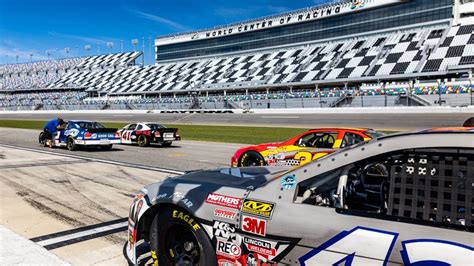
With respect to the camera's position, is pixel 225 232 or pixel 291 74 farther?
pixel 291 74

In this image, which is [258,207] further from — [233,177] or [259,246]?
[233,177]

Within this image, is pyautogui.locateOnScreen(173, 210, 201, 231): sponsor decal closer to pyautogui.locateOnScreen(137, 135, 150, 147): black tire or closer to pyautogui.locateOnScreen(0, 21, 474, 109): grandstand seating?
pyautogui.locateOnScreen(137, 135, 150, 147): black tire

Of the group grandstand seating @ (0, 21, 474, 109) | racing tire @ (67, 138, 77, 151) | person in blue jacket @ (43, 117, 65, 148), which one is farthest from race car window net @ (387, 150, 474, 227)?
grandstand seating @ (0, 21, 474, 109)

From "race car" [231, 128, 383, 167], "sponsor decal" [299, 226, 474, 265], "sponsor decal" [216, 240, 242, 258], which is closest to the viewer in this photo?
"sponsor decal" [299, 226, 474, 265]

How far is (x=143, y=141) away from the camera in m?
17.1

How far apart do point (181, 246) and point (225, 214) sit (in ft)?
2.01

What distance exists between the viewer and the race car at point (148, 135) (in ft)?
55.0

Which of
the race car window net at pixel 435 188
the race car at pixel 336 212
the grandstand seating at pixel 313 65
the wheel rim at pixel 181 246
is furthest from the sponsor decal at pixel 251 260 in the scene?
the grandstand seating at pixel 313 65

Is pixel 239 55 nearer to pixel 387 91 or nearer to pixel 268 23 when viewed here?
pixel 268 23

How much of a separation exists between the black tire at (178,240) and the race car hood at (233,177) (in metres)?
0.35

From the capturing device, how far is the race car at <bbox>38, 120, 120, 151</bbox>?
48.1ft

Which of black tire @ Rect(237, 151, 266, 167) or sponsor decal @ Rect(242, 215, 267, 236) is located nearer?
sponsor decal @ Rect(242, 215, 267, 236)

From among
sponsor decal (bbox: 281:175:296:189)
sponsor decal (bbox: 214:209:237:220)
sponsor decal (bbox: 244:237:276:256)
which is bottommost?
sponsor decal (bbox: 244:237:276:256)

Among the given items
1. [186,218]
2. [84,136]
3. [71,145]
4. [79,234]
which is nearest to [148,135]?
[84,136]
